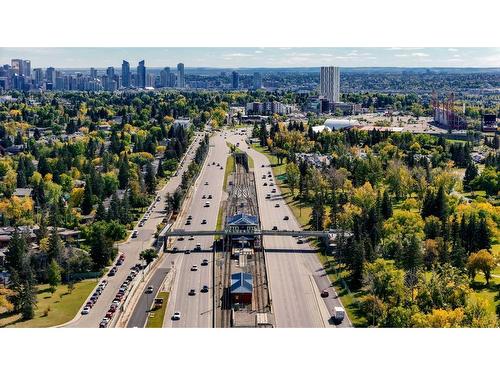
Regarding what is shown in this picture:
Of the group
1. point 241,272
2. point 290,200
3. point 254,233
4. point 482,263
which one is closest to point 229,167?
point 290,200

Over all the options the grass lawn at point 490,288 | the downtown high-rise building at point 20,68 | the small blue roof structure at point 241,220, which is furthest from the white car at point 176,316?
the downtown high-rise building at point 20,68

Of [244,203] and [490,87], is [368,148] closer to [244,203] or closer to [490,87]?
[244,203]

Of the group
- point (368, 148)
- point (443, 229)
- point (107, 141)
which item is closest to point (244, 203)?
point (443, 229)

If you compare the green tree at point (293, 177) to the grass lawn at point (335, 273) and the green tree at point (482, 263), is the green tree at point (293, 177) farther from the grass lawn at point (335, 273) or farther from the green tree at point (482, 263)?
the green tree at point (482, 263)

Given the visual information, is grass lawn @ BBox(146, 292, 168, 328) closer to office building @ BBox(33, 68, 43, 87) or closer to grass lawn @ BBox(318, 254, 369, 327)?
grass lawn @ BBox(318, 254, 369, 327)

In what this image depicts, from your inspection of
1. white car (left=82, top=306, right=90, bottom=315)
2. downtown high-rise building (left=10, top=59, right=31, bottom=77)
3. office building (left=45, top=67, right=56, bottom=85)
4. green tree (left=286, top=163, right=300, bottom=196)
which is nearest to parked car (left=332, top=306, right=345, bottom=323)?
white car (left=82, top=306, right=90, bottom=315)
